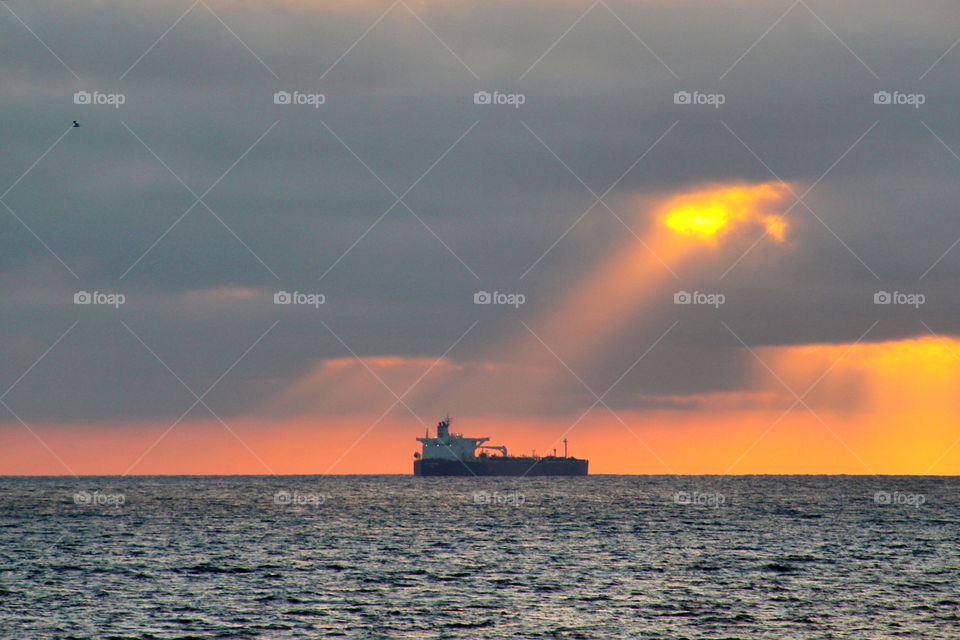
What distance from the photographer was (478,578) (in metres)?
60.6

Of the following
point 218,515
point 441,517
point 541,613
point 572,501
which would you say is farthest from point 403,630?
point 572,501

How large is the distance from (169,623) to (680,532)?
56332 mm

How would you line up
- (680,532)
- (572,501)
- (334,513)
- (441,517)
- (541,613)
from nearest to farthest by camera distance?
(541,613), (680,532), (441,517), (334,513), (572,501)

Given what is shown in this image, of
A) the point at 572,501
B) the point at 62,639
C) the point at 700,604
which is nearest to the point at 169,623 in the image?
the point at 62,639

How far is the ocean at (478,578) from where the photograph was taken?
4600cm

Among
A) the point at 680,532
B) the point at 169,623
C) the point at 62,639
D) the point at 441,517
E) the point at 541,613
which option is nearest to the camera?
the point at 62,639

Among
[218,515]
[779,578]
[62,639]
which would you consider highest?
[218,515]

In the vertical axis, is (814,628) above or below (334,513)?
below

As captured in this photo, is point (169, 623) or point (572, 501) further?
point (572, 501)

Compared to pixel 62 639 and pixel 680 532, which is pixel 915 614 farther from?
pixel 680 532

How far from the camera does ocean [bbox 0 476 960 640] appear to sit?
1811 inches

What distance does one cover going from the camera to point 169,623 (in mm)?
46000

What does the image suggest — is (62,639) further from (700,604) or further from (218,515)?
(218,515)

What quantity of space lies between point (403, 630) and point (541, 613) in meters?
7.22
